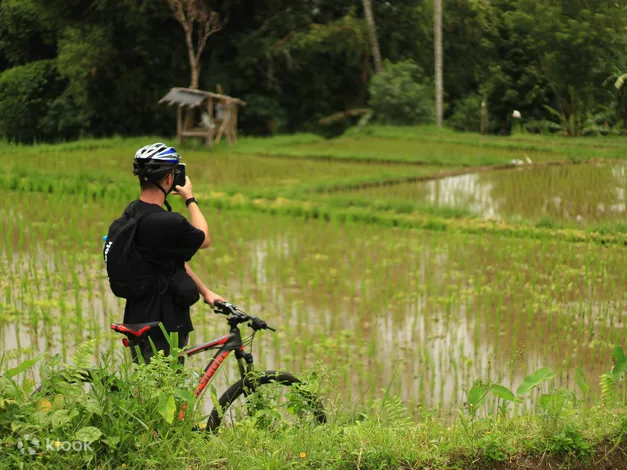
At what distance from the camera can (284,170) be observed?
11508 mm

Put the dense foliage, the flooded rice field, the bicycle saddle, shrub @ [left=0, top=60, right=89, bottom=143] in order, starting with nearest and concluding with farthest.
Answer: the bicycle saddle
the flooded rice field
shrub @ [left=0, top=60, right=89, bottom=143]
the dense foliage

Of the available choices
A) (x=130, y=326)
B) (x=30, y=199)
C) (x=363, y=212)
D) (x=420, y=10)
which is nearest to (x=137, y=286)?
(x=130, y=326)

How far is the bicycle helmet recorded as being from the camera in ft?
9.33

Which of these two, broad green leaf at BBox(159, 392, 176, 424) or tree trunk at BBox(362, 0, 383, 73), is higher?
tree trunk at BBox(362, 0, 383, 73)

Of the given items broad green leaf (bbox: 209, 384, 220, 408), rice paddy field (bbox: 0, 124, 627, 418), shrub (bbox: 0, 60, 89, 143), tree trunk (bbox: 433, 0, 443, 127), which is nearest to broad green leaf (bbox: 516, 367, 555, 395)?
rice paddy field (bbox: 0, 124, 627, 418)

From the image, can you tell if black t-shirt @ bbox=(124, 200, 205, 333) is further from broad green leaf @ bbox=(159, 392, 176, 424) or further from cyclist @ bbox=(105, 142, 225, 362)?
broad green leaf @ bbox=(159, 392, 176, 424)

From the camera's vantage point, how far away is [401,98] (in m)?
16.2

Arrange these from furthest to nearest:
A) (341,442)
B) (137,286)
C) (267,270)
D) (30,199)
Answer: (30,199), (267,270), (137,286), (341,442)

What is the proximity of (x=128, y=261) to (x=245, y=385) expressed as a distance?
53cm

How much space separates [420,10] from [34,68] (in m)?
7.19

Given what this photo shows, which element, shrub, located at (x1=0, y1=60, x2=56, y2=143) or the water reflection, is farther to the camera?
shrub, located at (x1=0, y1=60, x2=56, y2=143)

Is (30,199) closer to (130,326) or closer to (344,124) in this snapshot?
(130,326)

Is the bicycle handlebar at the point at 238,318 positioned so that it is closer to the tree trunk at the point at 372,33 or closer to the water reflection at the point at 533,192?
the water reflection at the point at 533,192

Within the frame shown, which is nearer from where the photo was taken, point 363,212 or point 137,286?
point 137,286
